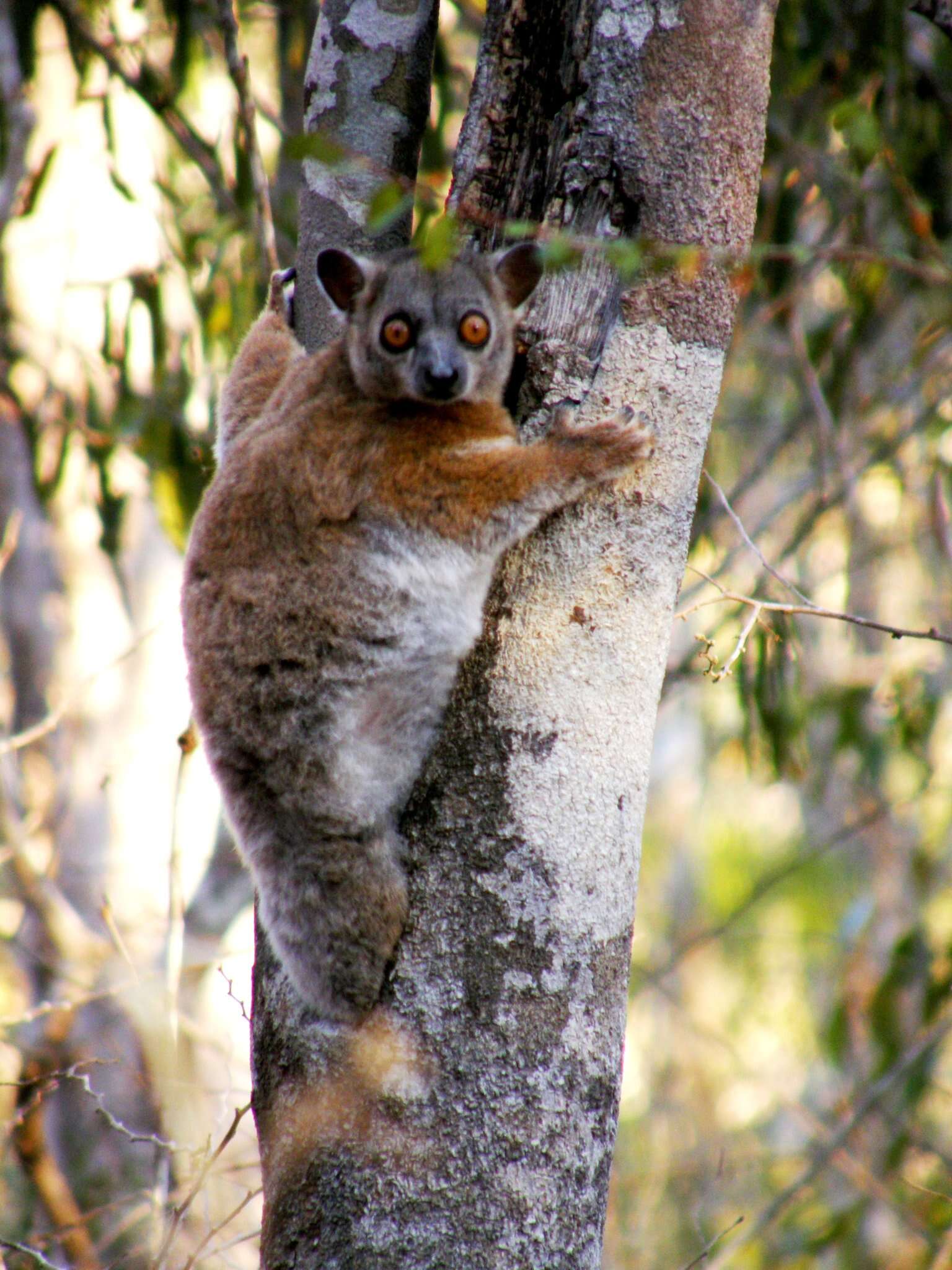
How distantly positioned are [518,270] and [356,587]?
3.32 feet

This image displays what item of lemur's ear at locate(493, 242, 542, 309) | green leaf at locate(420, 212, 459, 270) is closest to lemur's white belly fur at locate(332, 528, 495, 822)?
lemur's ear at locate(493, 242, 542, 309)

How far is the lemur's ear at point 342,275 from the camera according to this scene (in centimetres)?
328

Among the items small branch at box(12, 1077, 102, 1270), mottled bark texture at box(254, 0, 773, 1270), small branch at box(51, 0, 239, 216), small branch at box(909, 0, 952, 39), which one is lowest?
small branch at box(12, 1077, 102, 1270)

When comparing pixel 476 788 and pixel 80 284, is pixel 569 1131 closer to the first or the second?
pixel 476 788

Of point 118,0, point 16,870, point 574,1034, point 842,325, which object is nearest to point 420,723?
point 574,1034

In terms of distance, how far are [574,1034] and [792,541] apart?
4.62 m

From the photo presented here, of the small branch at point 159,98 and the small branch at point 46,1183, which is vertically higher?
the small branch at point 159,98

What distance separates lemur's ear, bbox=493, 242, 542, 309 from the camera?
3.19 m

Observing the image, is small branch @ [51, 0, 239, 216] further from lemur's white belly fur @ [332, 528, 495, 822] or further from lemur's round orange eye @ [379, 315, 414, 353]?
lemur's white belly fur @ [332, 528, 495, 822]

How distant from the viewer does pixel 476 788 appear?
2.41 metres

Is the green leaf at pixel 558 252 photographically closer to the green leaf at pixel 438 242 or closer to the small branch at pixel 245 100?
the green leaf at pixel 438 242

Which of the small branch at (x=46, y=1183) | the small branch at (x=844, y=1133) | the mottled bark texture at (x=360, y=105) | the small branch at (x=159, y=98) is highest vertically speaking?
the small branch at (x=159, y=98)

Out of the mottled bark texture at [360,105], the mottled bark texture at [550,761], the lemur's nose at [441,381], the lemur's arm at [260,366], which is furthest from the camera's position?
the lemur's arm at [260,366]

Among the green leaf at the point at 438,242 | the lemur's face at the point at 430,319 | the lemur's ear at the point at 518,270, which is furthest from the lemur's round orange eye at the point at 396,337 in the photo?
the green leaf at the point at 438,242
